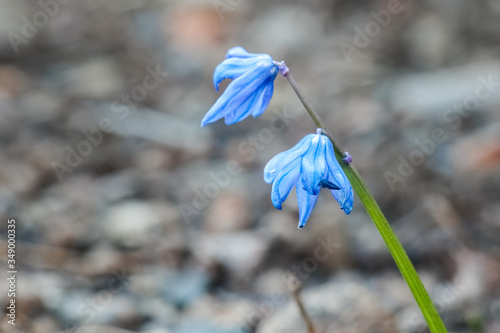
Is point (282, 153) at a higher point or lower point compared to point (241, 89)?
lower

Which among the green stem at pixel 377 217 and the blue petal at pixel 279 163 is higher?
the blue petal at pixel 279 163

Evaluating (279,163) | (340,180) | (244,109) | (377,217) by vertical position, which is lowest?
(377,217)

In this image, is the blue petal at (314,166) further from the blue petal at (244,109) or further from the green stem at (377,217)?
the blue petal at (244,109)

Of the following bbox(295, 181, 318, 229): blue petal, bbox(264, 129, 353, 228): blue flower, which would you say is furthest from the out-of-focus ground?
bbox(264, 129, 353, 228): blue flower

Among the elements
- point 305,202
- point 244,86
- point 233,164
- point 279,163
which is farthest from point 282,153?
point 233,164

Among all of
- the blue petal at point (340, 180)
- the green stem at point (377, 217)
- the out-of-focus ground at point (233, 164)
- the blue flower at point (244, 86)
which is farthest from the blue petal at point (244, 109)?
the out-of-focus ground at point (233, 164)

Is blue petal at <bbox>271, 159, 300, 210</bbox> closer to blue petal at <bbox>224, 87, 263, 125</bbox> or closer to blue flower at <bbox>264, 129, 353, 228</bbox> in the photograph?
blue flower at <bbox>264, 129, 353, 228</bbox>

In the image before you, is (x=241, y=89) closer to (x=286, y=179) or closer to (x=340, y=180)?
(x=286, y=179)
